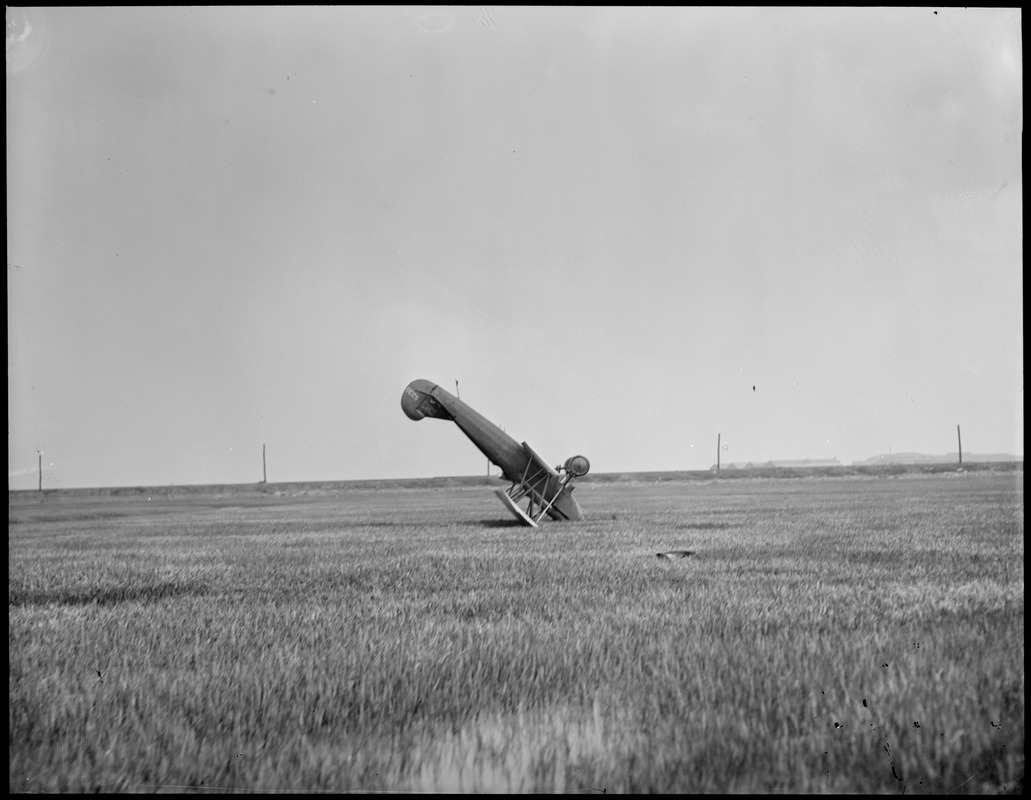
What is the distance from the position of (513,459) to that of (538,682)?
14.5 metres

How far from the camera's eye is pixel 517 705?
3943 millimetres

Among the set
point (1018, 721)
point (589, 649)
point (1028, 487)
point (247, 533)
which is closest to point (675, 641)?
point (589, 649)

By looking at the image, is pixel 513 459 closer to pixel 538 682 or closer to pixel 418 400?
pixel 418 400

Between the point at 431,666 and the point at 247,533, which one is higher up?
the point at 431,666

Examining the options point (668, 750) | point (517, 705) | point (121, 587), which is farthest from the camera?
point (121, 587)

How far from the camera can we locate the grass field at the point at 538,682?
3217mm

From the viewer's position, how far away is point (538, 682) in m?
4.26

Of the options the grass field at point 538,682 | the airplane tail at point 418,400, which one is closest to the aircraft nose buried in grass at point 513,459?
the airplane tail at point 418,400

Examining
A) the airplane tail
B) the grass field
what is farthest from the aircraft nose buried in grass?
the grass field

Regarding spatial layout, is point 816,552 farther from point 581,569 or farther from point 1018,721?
point 1018,721

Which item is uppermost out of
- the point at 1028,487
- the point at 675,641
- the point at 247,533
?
the point at 1028,487

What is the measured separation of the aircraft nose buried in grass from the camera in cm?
1822

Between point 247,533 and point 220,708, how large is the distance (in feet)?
51.6

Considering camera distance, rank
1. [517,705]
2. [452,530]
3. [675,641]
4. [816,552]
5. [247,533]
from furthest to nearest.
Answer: [247,533], [452,530], [816,552], [675,641], [517,705]
